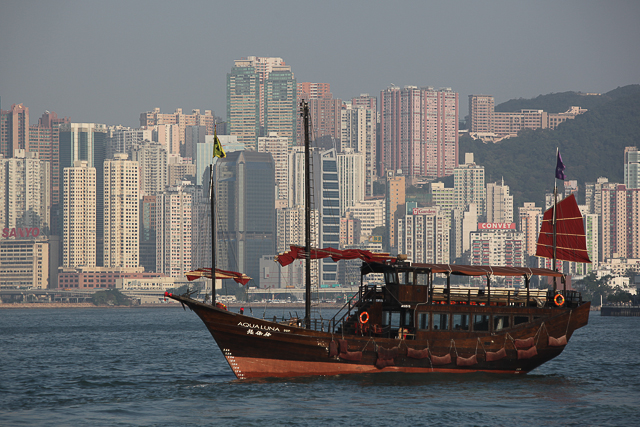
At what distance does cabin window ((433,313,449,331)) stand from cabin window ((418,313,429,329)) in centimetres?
30

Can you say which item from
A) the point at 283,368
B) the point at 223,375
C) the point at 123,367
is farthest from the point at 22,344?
the point at 283,368

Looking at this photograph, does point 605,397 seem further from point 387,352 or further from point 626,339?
point 626,339

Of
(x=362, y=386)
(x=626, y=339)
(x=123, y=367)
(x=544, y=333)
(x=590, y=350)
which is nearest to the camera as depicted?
(x=362, y=386)

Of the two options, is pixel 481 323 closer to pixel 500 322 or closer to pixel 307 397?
pixel 500 322

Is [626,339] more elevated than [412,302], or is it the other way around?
[412,302]

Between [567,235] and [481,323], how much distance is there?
27.2 feet

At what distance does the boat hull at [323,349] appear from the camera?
3609 centimetres

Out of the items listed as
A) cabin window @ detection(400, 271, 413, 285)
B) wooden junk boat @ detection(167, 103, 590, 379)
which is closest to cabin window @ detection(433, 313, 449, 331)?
wooden junk boat @ detection(167, 103, 590, 379)

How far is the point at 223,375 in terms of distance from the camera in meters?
41.5

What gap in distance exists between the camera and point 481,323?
3856cm

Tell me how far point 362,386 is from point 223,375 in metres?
8.26

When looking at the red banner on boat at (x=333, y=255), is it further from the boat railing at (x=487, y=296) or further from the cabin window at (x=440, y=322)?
the cabin window at (x=440, y=322)

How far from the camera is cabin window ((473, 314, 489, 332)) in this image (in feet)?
126

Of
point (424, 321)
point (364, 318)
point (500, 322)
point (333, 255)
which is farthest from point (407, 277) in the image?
point (500, 322)
